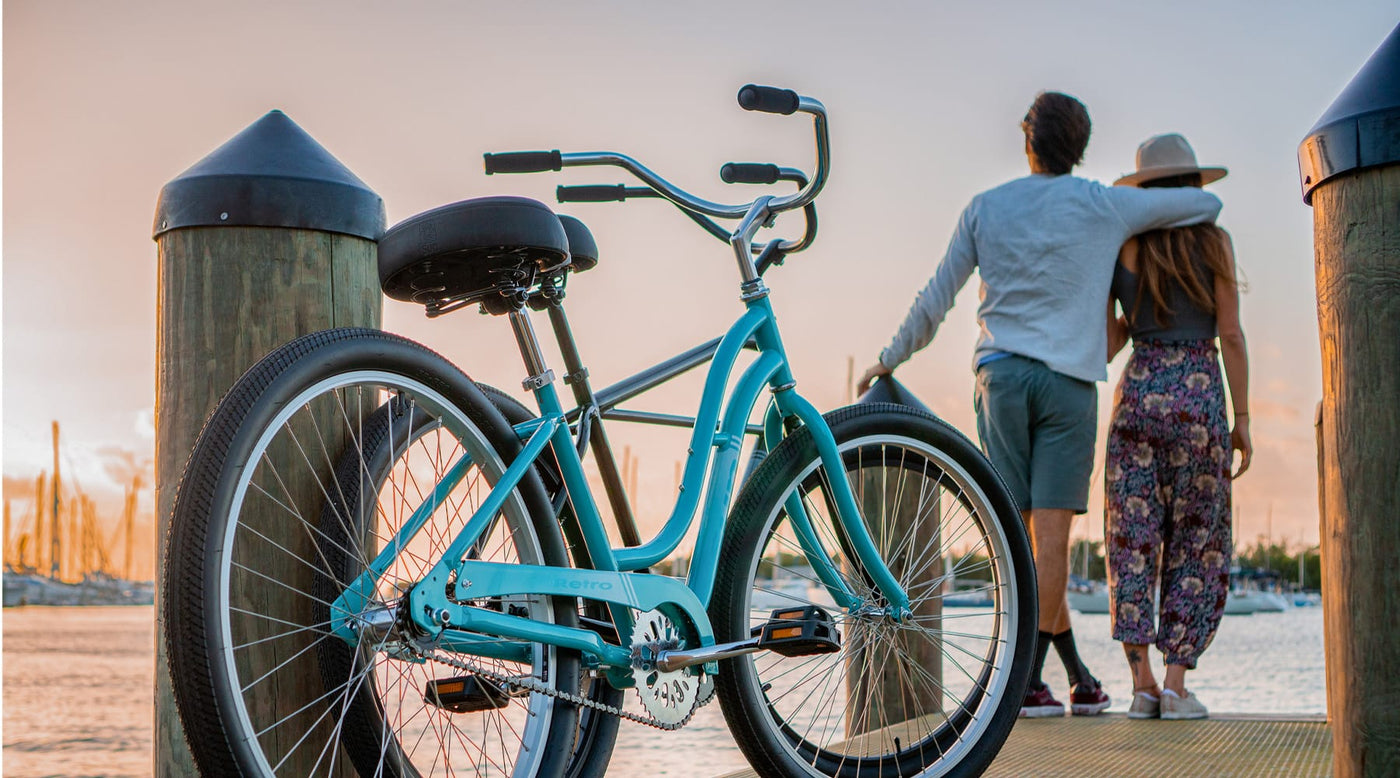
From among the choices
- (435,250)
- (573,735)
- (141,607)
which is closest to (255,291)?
(435,250)

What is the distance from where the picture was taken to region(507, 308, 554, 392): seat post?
2203 millimetres

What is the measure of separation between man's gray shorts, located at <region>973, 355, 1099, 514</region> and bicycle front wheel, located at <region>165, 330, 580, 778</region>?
7.00ft

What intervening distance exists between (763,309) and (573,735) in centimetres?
98

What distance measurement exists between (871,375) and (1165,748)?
1264mm

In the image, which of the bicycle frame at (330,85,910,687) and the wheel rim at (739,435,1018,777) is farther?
the wheel rim at (739,435,1018,777)

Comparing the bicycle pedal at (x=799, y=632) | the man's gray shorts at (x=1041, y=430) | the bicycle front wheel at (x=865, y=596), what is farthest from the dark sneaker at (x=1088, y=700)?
the bicycle pedal at (x=799, y=632)

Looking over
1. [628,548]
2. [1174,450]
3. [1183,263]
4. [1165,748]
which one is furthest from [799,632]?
[1183,263]

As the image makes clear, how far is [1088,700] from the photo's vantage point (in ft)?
13.5

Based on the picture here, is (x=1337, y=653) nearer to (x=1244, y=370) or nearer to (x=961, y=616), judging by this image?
(x=961, y=616)

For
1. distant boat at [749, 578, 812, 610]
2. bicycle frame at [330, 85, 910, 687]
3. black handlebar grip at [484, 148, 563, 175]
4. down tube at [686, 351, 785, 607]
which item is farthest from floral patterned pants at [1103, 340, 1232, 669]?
black handlebar grip at [484, 148, 563, 175]

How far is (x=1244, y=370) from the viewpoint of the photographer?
157 inches

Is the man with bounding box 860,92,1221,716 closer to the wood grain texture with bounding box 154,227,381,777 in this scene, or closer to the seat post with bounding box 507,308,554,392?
the seat post with bounding box 507,308,554,392

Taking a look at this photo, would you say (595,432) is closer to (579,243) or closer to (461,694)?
(579,243)

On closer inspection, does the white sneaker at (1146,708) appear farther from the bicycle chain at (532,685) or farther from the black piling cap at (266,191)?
the black piling cap at (266,191)
